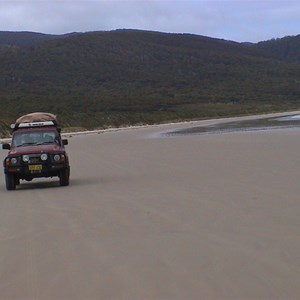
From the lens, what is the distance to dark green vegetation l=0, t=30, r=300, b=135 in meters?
81.5

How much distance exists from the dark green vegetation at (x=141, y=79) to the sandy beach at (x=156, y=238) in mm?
53969

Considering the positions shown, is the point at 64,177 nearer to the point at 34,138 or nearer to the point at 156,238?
the point at 34,138

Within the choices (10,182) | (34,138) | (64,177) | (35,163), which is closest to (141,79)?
(34,138)

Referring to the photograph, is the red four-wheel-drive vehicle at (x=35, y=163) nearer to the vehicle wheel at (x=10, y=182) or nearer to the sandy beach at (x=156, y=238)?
the vehicle wheel at (x=10, y=182)

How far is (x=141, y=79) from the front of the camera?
11688cm

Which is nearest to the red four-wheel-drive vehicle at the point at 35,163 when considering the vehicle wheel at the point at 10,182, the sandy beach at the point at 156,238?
the vehicle wheel at the point at 10,182

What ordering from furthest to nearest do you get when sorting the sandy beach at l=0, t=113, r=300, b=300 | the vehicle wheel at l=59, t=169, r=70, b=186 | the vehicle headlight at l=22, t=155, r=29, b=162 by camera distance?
the vehicle wheel at l=59, t=169, r=70, b=186 < the vehicle headlight at l=22, t=155, r=29, b=162 < the sandy beach at l=0, t=113, r=300, b=300

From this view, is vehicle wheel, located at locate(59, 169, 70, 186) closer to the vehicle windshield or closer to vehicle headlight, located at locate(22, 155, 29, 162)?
vehicle headlight, located at locate(22, 155, 29, 162)

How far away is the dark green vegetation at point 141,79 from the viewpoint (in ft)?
267

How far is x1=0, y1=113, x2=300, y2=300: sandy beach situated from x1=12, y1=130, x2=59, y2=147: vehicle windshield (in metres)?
1.06

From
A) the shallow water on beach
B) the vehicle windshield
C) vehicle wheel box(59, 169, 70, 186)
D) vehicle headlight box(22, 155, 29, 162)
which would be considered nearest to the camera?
vehicle headlight box(22, 155, 29, 162)

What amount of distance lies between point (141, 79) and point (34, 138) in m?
101

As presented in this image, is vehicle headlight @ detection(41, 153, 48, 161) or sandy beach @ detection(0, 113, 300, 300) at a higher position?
vehicle headlight @ detection(41, 153, 48, 161)

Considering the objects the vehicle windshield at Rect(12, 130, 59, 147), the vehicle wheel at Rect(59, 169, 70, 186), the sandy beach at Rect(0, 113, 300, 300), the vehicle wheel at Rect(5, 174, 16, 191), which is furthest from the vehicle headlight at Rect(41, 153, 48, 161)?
the vehicle windshield at Rect(12, 130, 59, 147)
